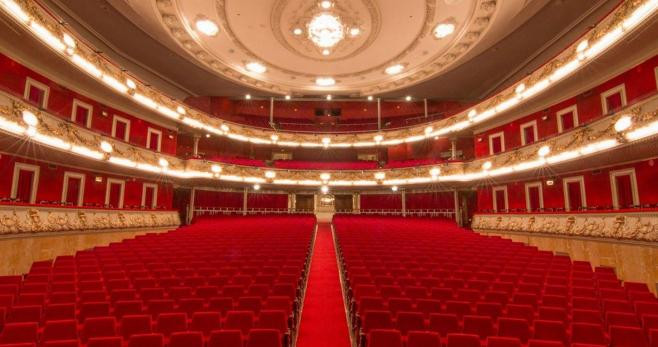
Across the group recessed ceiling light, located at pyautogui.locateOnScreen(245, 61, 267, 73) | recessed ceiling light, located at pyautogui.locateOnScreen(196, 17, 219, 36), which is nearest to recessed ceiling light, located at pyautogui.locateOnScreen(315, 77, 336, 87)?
recessed ceiling light, located at pyautogui.locateOnScreen(245, 61, 267, 73)

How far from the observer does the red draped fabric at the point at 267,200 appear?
20078 mm

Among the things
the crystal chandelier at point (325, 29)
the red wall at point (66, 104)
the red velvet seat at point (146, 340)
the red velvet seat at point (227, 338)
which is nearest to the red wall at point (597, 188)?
the crystal chandelier at point (325, 29)

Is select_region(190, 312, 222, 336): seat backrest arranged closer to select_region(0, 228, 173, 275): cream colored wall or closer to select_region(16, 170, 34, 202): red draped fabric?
select_region(0, 228, 173, 275): cream colored wall

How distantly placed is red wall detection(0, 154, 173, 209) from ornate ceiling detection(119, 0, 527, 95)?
5.85 m

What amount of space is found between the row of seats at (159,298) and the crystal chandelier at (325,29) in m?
8.77

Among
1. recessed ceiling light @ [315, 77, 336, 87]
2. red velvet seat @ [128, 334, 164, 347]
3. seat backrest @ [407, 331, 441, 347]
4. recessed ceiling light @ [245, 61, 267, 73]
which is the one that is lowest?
seat backrest @ [407, 331, 441, 347]

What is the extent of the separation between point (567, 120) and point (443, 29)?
5.53 meters

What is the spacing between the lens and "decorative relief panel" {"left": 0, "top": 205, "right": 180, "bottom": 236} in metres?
7.51

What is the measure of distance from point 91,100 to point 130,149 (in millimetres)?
2074

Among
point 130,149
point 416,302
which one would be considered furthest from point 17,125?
point 416,302

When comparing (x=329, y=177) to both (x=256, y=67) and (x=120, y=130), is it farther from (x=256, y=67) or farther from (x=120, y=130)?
(x=120, y=130)

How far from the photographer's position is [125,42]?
1279 cm

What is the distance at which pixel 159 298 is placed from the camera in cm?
443

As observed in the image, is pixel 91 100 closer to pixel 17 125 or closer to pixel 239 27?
pixel 17 125
